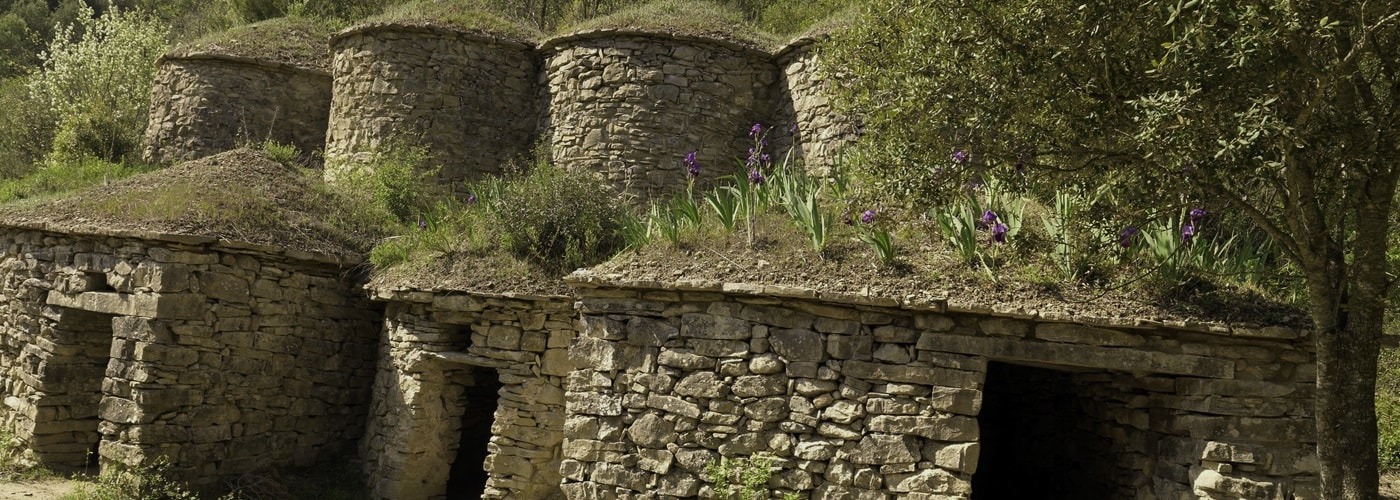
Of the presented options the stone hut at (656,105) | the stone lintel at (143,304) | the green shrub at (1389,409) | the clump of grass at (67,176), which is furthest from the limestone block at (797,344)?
the clump of grass at (67,176)

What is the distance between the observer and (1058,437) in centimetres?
831

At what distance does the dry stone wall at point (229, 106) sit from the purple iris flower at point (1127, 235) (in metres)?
11.1

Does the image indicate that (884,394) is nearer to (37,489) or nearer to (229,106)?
(37,489)

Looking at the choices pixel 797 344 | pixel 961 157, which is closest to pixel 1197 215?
pixel 961 157

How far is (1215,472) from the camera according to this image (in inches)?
239

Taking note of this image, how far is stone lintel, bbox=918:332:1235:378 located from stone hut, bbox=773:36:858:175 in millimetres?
4436

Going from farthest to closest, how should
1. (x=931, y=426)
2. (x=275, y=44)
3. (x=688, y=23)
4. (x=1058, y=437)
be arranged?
(x=275, y=44) → (x=688, y=23) → (x=1058, y=437) → (x=931, y=426)

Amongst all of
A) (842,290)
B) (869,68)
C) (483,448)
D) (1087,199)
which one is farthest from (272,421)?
(1087,199)

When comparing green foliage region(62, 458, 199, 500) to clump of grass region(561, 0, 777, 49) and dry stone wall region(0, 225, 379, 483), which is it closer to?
dry stone wall region(0, 225, 379, 483)

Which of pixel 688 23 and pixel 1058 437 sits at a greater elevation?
pixel 688 23

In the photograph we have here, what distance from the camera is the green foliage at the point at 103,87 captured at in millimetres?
14633

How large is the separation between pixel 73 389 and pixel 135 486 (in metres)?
1.95

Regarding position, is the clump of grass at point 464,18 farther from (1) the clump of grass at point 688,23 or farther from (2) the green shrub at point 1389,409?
(2) the green shrub at point 1389,409

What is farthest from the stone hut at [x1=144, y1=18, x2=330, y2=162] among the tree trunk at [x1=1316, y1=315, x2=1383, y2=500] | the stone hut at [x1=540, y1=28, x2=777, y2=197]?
the tree trunk at [x1=1316, y1=315, x2=1383, y2=500]
